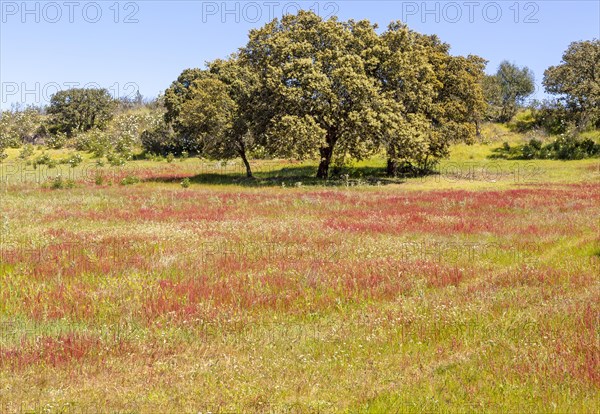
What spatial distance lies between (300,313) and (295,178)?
39.3 metres

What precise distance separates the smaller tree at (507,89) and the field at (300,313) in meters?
76.2

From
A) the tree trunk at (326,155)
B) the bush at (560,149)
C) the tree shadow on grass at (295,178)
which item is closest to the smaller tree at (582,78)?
the bush at (560,149)

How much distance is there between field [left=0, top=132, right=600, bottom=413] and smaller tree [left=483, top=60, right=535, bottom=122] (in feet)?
250

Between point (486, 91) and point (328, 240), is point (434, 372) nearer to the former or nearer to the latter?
point (328, 240)

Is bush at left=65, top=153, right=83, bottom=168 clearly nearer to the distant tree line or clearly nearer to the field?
the distant tree line

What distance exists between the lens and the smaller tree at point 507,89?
303ft

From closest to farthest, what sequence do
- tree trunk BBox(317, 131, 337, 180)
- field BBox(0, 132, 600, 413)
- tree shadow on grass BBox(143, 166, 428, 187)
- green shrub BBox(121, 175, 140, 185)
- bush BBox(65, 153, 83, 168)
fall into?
field BBox(0, 132, 600, 413), green shrub BBox(121, 175, 140, 185), tree shadow on grass BBox(143, 166, 428, 187), tree trunk BBox(317, 131, 337, 180), bush BBox(65, 153, 83, 168)

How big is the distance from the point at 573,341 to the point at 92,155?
76.5 meters

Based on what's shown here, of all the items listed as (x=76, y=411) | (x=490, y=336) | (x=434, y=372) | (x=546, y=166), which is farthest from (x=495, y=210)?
(x=546, y=166)

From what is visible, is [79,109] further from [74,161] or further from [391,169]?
[391,169]

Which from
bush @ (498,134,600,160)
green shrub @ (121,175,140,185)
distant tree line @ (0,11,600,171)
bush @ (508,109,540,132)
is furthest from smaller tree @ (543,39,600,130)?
green shrub @ (121,175,140,185)

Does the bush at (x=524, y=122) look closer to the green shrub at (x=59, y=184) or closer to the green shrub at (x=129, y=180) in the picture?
the green shrub at (x=129, y=180)

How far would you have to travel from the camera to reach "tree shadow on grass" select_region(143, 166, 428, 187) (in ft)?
144

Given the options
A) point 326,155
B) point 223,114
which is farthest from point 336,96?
point 223,114
